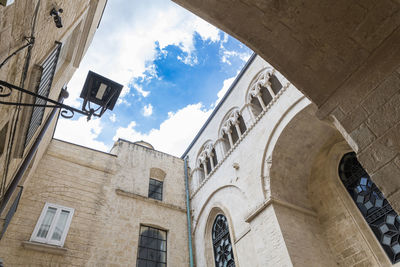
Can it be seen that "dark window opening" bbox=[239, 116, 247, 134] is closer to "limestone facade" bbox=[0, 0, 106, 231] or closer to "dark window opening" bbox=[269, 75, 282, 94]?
"dark window opening" bbox=[269, 75, 282, 94]

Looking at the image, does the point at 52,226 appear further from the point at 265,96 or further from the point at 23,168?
the point at 265,96

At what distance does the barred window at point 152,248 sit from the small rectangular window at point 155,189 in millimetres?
Answer: 1719

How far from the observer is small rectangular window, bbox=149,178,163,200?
35.8 feet

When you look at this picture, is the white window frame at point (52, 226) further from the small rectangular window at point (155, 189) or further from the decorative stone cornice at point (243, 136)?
the decorative stone cornice at point (243, 136)

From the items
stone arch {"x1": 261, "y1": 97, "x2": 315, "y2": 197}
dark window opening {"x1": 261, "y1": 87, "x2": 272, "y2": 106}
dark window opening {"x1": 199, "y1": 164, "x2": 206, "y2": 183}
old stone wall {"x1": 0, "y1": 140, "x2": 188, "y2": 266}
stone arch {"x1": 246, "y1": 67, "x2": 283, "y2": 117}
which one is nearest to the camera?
stone arch {"x1": 261, "y1": 97, "x2": 315, "y2": 197}

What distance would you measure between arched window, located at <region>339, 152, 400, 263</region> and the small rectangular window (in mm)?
7141

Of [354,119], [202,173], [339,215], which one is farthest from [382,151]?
[202,173]

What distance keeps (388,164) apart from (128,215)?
865 centimetres

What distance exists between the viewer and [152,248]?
29.2 feet

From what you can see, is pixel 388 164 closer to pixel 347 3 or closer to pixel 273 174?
pixel 347 3

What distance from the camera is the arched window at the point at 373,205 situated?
5.56 m

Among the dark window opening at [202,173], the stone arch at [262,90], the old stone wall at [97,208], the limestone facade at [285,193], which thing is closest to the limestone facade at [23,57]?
the old stone wall at [97,208]

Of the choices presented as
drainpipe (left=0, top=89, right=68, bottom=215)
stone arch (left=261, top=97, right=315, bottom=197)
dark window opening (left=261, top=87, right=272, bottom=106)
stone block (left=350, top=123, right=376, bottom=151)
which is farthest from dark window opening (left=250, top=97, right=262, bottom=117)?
stone block (left=350, top=123, right=376, bottom=151)

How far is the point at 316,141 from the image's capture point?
718 centimetres
